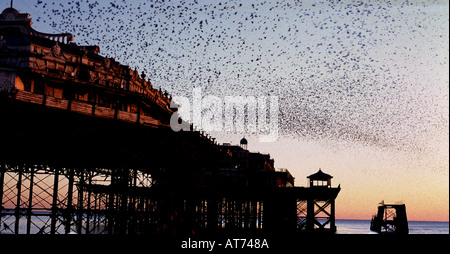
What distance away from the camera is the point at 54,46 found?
145 ft

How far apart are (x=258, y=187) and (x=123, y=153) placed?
2446 centimetres

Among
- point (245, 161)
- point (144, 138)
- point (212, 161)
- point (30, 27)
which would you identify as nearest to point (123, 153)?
point (144, 138)

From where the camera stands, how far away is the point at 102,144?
30266mm

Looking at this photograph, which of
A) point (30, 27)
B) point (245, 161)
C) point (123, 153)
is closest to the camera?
point (123, 153)

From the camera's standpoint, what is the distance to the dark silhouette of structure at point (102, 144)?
101 ft

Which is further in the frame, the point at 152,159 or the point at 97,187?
the point at 97,187

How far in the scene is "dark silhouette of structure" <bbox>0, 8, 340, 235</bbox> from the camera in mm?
30906
